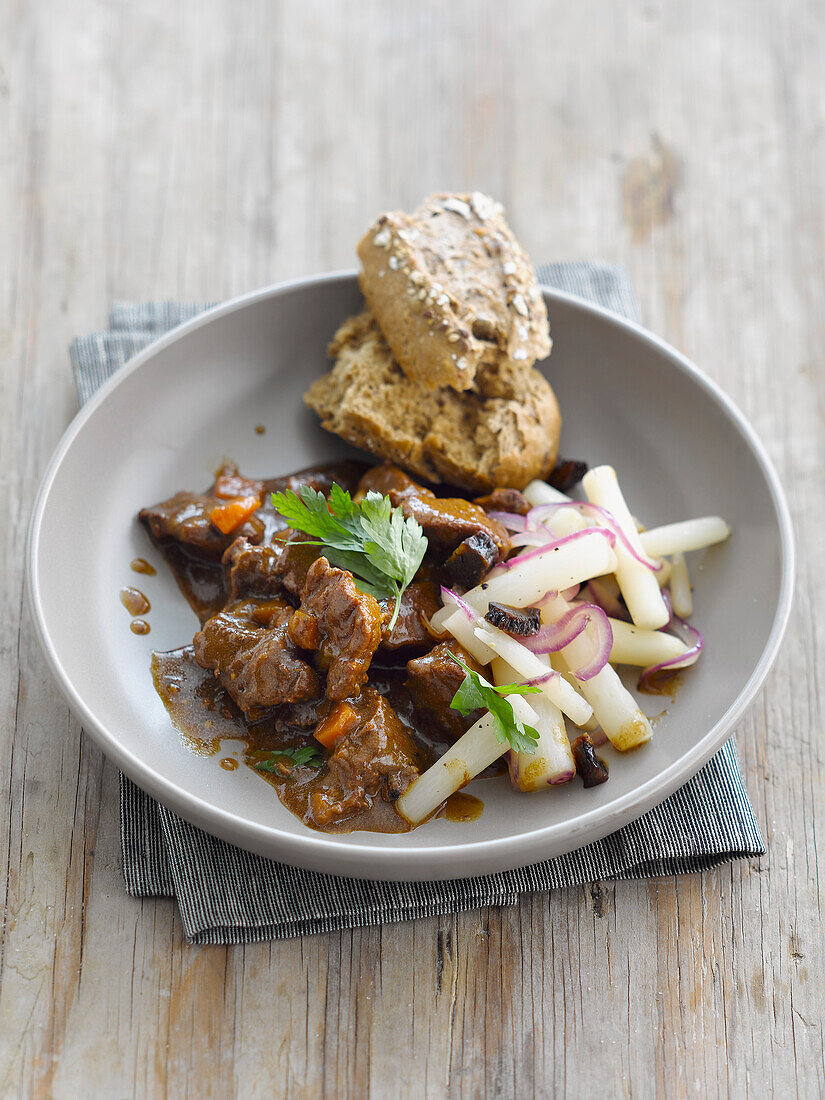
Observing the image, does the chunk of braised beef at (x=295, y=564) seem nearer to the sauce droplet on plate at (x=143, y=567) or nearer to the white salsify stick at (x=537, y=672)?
the sauce droplet on plate at (x=143, y=567)

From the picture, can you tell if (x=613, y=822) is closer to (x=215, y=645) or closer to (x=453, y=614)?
(x=453, y=614)

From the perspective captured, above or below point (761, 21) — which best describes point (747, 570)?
below

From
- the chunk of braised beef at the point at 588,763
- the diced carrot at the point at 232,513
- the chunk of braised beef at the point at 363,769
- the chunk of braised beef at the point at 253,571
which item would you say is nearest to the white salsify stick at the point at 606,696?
the chunk of braised beef at the point at 588,763

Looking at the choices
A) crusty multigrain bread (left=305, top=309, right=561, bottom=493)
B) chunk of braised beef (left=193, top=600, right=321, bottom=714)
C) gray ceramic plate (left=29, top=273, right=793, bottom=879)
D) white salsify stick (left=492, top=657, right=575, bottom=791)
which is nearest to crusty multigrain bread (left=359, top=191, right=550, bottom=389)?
crusty multigrain bread (left=305, top=309, right=561, bottom=493)

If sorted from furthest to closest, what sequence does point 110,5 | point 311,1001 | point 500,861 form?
point 110,5
point 311,1001
point 500,861

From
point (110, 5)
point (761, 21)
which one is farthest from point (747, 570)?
point (110, 5)

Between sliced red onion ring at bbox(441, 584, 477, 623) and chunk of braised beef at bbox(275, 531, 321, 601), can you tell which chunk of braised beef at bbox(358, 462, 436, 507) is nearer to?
chunk of braised beef at bbox(275, 531, 321, 601)
